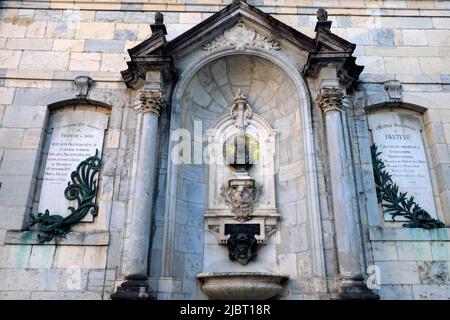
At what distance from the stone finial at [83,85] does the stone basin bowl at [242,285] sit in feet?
15.6

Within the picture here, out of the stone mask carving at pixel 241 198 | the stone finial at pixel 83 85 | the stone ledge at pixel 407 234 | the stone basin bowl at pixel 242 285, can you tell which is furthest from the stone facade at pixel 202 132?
the stone mask carving at pixel 241 198

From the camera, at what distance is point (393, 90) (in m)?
8.87

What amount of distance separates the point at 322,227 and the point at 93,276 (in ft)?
14.3

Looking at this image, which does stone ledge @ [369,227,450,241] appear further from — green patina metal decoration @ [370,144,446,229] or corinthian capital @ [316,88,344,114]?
corinthian capital @ [316,88,344,114]

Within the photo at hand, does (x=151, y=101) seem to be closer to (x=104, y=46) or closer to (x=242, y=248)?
(x=104, y=46)

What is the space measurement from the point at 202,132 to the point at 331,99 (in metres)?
2.93

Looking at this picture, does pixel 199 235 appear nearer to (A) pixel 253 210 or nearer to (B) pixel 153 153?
(A) pixel 253 210

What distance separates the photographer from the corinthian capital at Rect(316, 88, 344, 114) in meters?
8.00

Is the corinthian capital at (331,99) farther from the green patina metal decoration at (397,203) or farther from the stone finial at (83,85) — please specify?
the stone finial at (83,85)

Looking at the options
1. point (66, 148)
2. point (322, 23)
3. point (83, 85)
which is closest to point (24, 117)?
point (66, 148)
